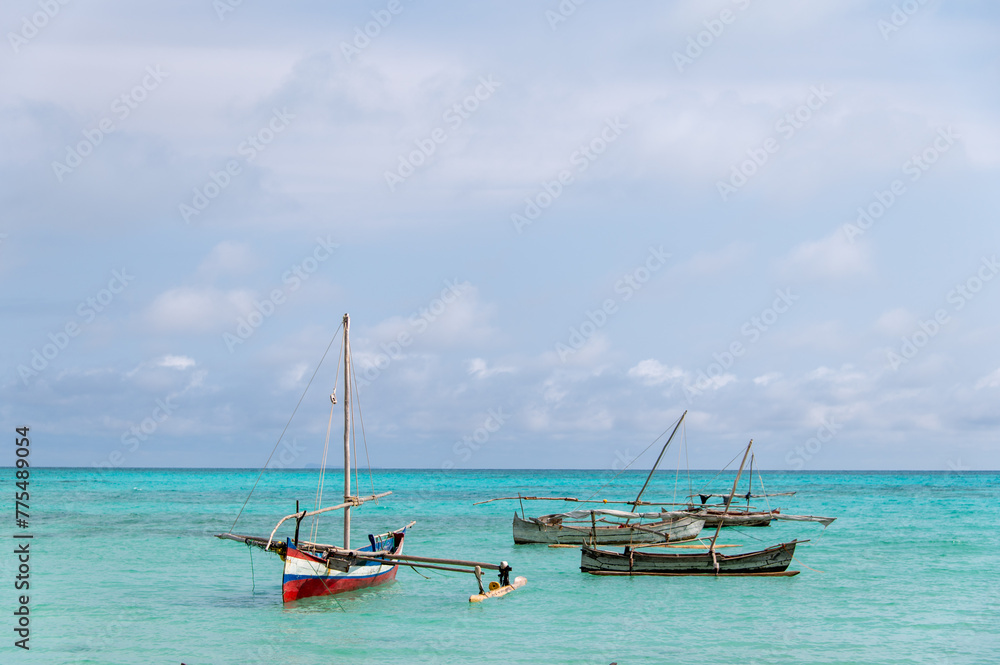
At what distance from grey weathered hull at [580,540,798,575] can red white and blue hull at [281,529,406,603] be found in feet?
28.0

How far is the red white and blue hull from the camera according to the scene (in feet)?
86.7

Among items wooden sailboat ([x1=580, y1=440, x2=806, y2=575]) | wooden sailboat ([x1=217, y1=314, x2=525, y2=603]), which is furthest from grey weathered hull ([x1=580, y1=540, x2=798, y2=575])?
wooden sailboat ([x1=217, y1=314, x2=525, y2=603])

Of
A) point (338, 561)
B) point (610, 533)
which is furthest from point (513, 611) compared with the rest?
point (610, 533)

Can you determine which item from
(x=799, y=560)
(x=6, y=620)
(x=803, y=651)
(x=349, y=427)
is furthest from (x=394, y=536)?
(x=799, y=560)

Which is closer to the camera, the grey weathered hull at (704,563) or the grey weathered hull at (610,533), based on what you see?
the grey weathered hull at (704,563)

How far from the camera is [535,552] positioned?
41812 millimetres

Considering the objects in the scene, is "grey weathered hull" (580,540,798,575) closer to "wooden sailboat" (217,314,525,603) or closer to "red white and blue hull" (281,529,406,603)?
"wooden sailboat" (217,314,525,603)

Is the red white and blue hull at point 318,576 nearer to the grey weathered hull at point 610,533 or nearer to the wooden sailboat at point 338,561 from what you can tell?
the wooden sailboat at point 338,561

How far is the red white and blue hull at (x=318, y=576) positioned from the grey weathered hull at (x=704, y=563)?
8.53 meters

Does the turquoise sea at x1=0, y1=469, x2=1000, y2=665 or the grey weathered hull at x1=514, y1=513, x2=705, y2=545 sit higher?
the grey weathered hull at x1=514, y1=513, x2=705, y2=545

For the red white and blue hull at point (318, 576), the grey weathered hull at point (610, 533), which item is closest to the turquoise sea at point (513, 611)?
the red white and blue hull at point (318, 576)

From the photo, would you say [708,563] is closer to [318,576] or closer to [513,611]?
[513,611]

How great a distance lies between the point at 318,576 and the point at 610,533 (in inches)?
743

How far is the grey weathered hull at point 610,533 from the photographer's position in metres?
42.8
